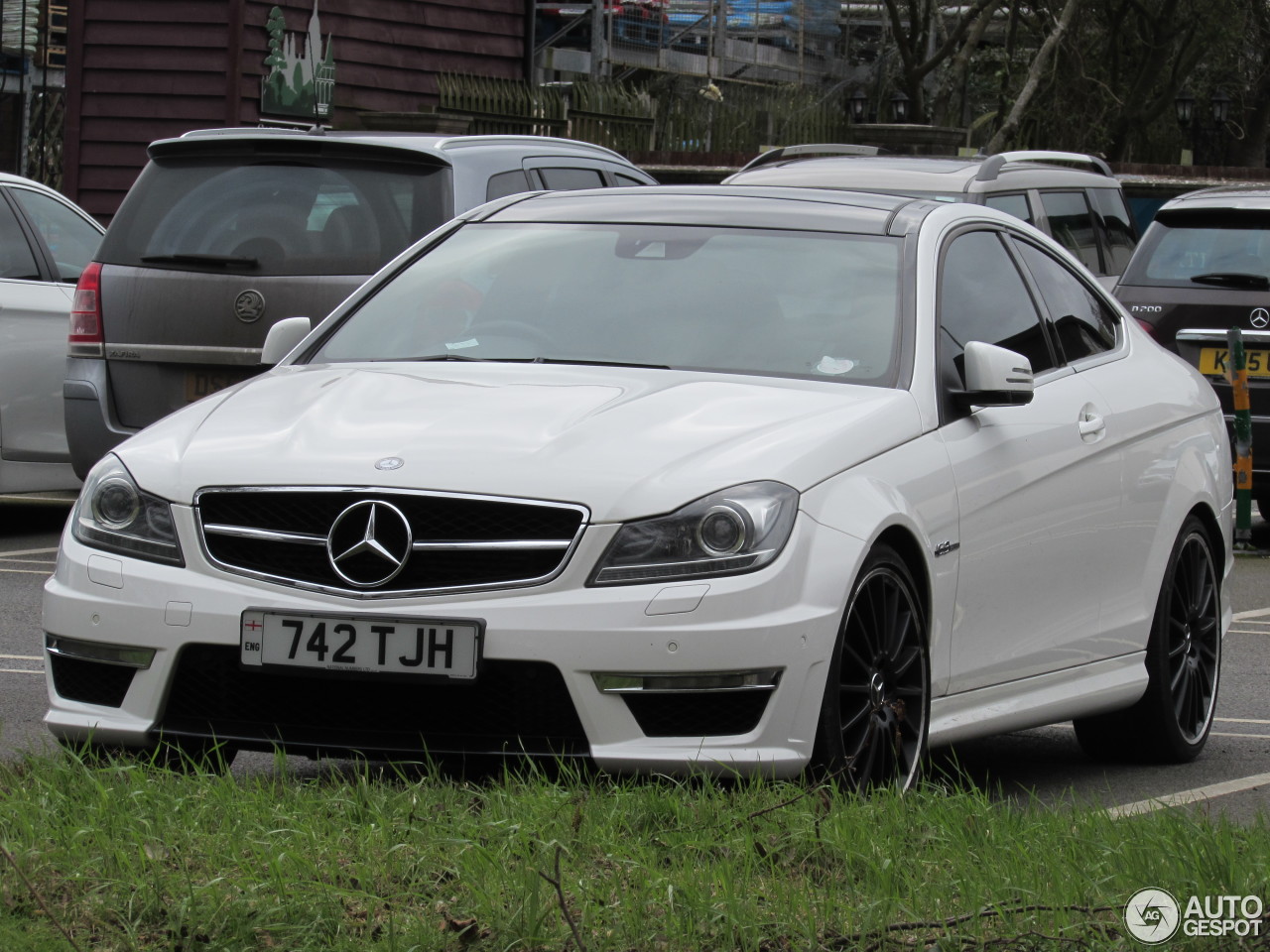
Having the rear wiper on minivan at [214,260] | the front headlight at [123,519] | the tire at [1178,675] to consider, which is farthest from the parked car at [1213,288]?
the front headlight at [123,519]

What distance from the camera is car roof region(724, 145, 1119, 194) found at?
41.1 feet

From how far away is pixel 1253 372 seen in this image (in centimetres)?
1241

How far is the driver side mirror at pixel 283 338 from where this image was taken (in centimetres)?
638

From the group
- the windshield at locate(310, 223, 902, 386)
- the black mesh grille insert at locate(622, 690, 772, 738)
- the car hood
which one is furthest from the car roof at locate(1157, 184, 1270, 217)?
the black mesh grille insert at locate(622, 690, 772, 738)

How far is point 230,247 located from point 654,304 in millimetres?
3899

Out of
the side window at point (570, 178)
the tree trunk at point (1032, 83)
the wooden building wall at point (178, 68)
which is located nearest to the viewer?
the side window at point (570, 178)

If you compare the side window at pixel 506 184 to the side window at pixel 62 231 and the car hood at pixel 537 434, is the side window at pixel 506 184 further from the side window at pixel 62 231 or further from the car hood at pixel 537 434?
the car hood at pixel 537 434

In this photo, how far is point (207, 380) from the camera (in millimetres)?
9477

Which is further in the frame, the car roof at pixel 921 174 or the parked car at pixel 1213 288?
the car roof at pixel 921 174

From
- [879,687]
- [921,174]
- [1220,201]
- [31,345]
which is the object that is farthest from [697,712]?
[1220,201]

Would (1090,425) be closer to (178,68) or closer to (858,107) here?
(178,68)

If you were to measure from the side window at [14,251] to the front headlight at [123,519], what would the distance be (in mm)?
6526

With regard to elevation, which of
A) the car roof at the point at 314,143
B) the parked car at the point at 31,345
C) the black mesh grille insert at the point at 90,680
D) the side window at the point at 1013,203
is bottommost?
the parked car at the point at 31,345

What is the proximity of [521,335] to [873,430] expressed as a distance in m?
1.19
